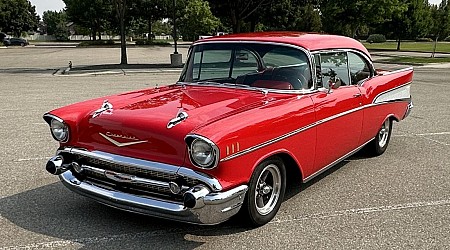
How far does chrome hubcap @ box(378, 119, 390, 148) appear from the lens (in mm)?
6086

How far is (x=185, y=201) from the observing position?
3205mm

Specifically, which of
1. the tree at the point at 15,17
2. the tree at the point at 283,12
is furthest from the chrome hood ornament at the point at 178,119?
the tree at the point at 15,17

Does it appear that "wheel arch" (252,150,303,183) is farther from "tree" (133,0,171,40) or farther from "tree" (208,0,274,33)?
"tree" (133,0,171,40)

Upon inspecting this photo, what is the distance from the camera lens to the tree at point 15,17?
71500 millimetres

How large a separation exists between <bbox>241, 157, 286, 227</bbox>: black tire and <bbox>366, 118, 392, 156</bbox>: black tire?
2421 mm

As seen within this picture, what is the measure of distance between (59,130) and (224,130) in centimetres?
159

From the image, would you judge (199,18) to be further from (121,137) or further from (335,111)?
(121,137)

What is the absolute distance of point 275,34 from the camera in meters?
5.16

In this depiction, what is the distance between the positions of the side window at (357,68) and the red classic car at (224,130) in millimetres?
29

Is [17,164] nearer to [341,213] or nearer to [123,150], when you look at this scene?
[123,150]

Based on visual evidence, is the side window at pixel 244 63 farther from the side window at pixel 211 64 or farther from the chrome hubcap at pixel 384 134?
the chrome hubcap at pixel 384 134

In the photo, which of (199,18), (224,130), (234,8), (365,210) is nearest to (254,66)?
(224,130)

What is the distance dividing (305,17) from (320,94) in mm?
53456

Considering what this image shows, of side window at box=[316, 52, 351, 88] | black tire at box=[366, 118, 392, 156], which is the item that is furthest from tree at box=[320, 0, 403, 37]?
side window at box=[316, 52, 351, 88]
